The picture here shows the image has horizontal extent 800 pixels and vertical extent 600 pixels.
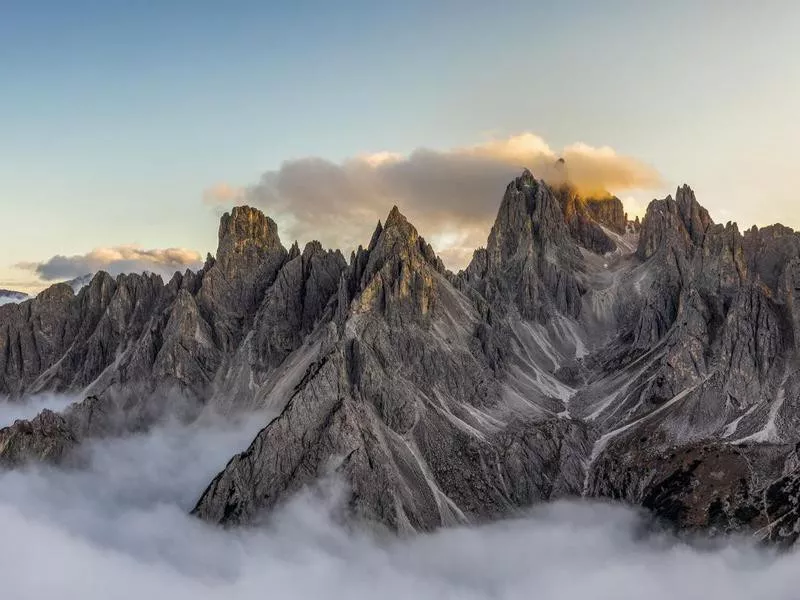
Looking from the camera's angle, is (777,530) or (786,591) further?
(777,530)

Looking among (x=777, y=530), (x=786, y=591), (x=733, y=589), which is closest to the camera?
(x=786, y=591)

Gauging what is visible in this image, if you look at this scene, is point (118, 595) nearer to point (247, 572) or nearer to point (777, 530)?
point (247, 572)

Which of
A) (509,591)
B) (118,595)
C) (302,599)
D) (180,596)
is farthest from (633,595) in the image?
(118,595)

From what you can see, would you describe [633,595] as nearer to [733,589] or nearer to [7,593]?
[733,589]

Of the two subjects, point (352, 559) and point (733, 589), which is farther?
point (352, 559)

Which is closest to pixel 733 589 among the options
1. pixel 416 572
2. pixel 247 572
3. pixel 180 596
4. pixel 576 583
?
pixel 576 583

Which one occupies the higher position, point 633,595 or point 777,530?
point 777,530

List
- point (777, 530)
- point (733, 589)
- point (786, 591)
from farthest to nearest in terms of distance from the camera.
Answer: point (777, 530) → point (733, 589) → point (786, 591)

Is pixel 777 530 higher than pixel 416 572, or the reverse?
pixel 777 530
